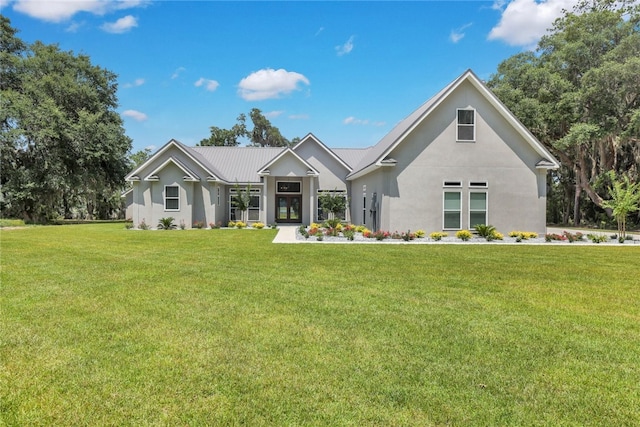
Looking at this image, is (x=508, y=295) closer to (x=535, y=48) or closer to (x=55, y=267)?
(x=55, y=267)

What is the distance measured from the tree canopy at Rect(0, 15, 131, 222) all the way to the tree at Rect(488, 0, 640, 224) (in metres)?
31.1

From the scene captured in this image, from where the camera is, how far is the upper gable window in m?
18.1

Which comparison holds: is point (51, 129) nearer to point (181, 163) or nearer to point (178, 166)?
point (181, 163)

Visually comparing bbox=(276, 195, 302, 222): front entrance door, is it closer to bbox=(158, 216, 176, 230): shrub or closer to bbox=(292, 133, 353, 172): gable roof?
bbox=(292, 133, 353, 172): gable roof

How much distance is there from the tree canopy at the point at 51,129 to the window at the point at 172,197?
9948mm

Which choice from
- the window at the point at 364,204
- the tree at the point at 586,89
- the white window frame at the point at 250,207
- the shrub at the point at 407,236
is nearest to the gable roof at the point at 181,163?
the white window frame at the point at 250,207

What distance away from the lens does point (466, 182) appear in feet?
59.9

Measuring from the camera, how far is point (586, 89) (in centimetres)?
2548

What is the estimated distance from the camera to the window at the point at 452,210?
18266 mm

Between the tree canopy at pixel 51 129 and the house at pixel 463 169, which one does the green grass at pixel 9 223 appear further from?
the house at pixel 463 169

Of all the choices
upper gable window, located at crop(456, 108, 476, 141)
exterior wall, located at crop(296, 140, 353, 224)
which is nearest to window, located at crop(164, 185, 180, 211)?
exterior wall, located at crop(296, 140, 353, 224)

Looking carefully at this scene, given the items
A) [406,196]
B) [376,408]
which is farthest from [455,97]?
[376,408]

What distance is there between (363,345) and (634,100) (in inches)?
1174

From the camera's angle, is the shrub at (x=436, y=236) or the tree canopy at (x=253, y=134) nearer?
the shrub at (x=436, y=236)
